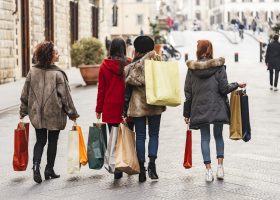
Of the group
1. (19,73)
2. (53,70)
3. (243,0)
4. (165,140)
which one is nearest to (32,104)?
(53,70)

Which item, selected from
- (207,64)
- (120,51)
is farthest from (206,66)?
(120,51)

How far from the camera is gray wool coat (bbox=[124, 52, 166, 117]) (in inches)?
295

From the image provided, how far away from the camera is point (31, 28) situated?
28266 mm

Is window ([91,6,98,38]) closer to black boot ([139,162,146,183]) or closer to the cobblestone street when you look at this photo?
the cobblestone street

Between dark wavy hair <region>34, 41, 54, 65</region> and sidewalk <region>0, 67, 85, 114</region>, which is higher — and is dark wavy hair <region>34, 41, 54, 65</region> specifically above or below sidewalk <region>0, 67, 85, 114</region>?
above

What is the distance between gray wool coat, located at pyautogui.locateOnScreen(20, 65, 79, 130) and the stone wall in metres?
16.6

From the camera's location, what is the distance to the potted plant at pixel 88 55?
23.2 m

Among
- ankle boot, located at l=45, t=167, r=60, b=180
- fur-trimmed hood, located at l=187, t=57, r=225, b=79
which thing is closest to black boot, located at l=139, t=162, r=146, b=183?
ankle boot, located at l=45, t=167, r=60, b=180

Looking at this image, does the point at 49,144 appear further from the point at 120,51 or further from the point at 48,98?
the point at 120,51

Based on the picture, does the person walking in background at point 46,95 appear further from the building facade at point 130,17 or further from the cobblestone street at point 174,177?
the building facade at point 130,17

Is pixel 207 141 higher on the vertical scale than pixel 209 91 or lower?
lower

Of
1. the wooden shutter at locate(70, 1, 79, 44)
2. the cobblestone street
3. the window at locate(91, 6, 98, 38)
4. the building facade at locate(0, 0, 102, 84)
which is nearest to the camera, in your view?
the cobblestone street

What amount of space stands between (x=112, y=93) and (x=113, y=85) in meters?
0.08

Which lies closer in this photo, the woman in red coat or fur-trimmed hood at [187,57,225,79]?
fur-trimmed hood at [187,57,225,79]
